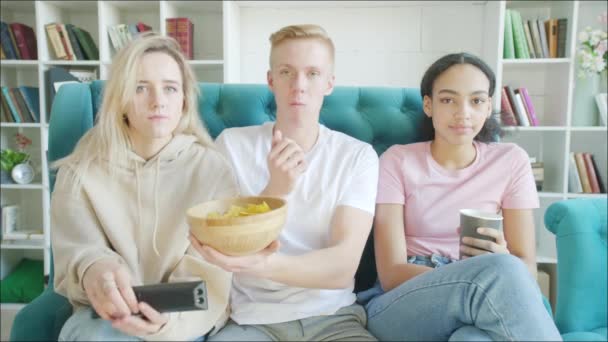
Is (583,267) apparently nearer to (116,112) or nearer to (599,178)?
(116,112)

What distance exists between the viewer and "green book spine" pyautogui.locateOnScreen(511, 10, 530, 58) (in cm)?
251

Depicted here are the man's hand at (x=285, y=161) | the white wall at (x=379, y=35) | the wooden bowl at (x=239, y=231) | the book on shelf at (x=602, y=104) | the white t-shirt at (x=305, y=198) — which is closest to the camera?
the wooden bowl at (x=239, y=231)

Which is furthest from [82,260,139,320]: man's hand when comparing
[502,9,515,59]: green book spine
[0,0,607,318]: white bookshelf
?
[502,9,515,59]: green book spine

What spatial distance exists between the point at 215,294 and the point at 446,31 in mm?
2360

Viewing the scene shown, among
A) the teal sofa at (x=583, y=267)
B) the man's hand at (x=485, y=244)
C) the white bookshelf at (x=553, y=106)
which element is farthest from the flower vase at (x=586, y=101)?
the man's hand at (x=485, y=244)

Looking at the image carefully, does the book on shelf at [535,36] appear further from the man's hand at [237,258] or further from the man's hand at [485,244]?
the man's hand at [237,258]

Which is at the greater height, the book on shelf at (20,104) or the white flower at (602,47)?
the white flower at (602,47)

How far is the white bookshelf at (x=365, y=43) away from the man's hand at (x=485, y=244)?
67.9 inches

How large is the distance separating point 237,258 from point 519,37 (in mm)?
2344

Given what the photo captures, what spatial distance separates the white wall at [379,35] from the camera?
9.18ft

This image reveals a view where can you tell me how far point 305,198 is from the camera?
1240 millimetres

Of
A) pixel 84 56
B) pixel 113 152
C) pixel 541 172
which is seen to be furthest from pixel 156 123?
pixel 541 172

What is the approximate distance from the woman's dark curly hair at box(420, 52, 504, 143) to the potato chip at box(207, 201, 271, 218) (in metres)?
0.82

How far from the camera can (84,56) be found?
286 centimetres
